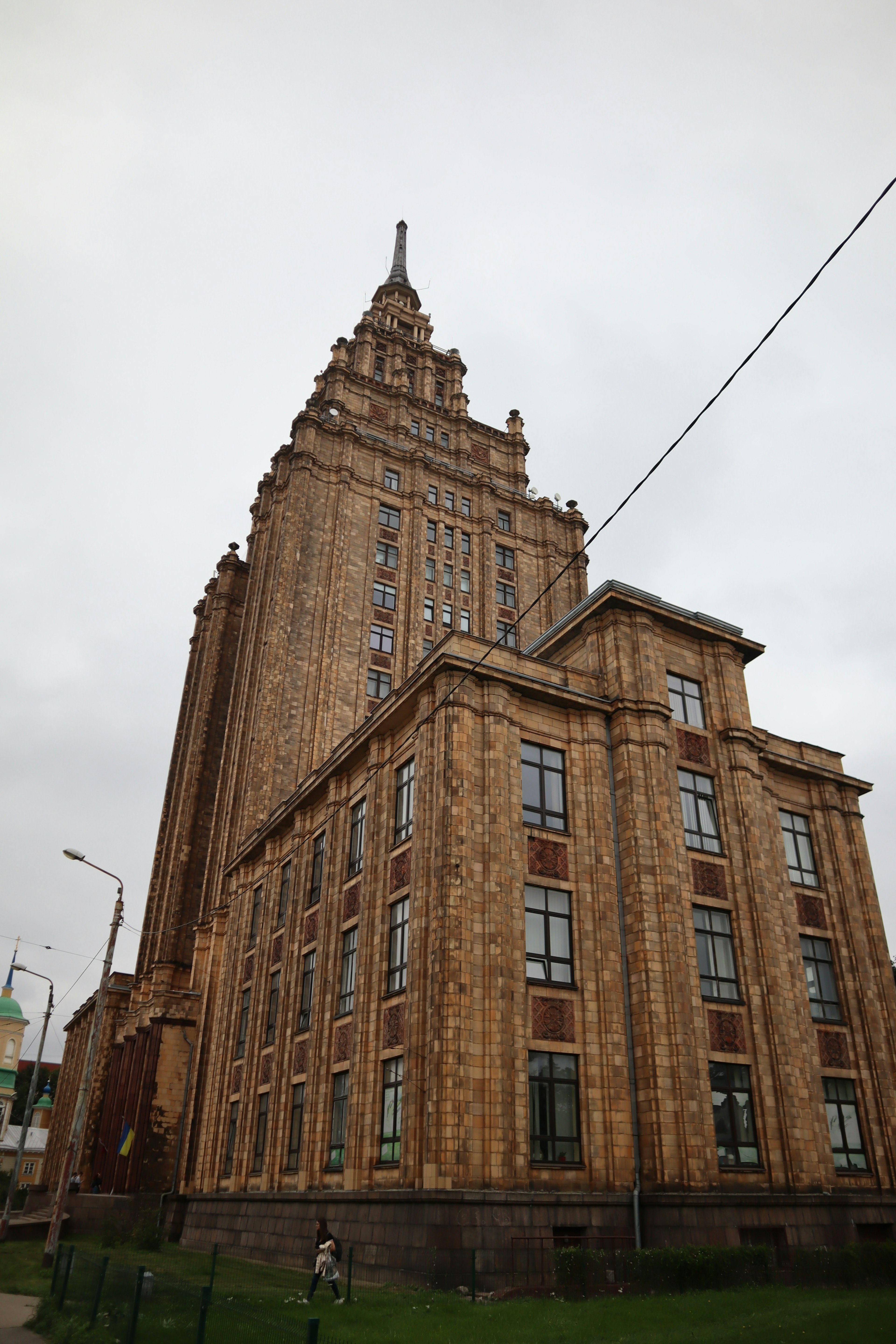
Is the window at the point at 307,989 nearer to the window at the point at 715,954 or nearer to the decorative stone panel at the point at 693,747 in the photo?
the window at the point at 715,954

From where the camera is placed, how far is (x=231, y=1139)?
3891 centimetres

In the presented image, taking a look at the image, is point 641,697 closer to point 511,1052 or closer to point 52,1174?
point 511,1052

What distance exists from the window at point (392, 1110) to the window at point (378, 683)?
29.4 m

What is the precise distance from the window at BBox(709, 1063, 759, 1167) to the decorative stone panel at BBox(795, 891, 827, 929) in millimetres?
7376

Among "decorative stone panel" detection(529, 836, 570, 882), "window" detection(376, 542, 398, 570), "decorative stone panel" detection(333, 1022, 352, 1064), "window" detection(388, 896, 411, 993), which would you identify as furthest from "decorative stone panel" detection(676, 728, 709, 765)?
"window" detection(376, 542, 398, 570)

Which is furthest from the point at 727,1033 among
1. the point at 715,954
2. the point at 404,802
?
the point at 404,802

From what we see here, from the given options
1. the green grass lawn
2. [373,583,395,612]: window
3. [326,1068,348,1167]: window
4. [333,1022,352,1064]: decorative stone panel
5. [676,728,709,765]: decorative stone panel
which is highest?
[373,583,395,612]: window

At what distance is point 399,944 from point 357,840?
6.00 metres

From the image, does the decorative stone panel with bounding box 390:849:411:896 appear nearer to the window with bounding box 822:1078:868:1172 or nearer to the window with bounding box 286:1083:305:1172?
the window with bounding box 286:1083:305:1172

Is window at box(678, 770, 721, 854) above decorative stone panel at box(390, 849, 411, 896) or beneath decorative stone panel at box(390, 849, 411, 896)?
above

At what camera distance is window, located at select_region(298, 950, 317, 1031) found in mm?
33844

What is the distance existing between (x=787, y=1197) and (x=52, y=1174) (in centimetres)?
6507

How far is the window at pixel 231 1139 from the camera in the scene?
124 feet

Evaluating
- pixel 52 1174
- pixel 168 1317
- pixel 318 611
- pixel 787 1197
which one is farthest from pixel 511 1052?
pixel 52 1174
